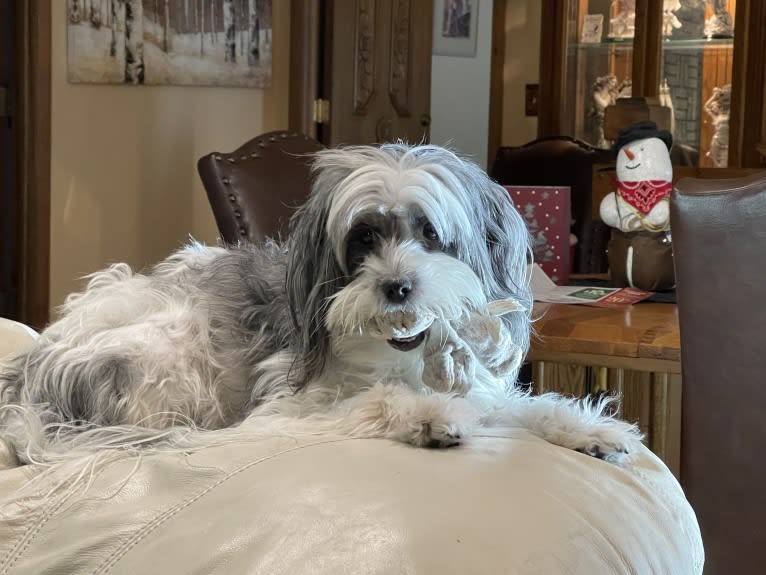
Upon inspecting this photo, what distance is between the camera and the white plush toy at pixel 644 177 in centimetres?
253

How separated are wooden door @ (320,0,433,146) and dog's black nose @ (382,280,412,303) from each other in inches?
125

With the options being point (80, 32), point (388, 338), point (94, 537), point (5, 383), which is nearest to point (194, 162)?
point (80, 32)

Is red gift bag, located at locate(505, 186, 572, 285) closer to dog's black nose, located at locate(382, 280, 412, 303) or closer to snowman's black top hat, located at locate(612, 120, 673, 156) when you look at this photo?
snowman's black top hat, located at locate(612, 120, 673, 156)

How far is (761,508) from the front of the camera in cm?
186

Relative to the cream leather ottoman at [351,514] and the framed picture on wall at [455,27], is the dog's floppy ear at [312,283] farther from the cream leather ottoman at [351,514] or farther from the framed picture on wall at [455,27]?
the framed picture on wall at [455,27]

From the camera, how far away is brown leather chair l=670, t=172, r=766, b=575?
179 cm

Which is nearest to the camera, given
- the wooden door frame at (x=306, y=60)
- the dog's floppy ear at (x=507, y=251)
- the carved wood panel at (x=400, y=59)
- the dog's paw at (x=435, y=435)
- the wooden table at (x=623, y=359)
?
the dog's paw at (x=435, y=435)

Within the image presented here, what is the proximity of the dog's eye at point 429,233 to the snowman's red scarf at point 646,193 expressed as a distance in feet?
3.86

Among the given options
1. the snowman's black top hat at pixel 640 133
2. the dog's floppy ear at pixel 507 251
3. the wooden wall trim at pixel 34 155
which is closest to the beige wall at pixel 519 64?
the wooden wall trim at pixel 34 155

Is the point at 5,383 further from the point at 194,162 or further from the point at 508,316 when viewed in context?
the point at 194,162

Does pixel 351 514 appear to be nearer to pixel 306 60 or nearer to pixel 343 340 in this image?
pixel 343 340

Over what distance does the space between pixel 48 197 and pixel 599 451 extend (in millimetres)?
3087

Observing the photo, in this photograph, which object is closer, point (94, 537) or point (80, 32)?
point (94, 537)

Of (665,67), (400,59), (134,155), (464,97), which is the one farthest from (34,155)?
(665,67)
